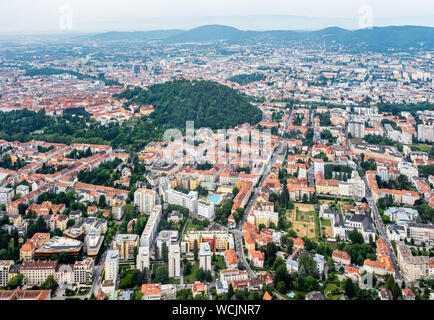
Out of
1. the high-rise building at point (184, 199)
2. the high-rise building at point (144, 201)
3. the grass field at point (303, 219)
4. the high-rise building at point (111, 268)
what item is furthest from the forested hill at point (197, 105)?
the high-rise building at point (111, 268)

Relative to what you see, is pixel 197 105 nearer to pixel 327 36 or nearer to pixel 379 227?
pixel 379 227

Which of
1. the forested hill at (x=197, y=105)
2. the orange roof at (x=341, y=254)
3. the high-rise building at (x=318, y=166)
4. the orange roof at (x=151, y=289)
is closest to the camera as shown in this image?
the orange roof at (x=151, y=289)

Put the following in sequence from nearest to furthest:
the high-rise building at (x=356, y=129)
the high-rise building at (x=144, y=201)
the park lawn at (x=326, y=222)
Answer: the park lawn at (x=326, y=222), the high-rise building at (x=144, y=201), the high-rise building at (x=356, y=129)

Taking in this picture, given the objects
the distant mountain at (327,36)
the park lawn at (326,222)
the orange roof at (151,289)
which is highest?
the distant mountain at (327,36)

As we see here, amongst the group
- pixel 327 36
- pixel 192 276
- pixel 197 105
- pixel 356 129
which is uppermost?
pixel 327 36

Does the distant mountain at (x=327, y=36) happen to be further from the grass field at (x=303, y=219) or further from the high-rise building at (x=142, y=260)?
the high-rise building at (x=142, y=260)

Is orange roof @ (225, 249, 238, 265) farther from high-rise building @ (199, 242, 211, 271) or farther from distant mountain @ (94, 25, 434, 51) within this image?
distant mountain @ (94, 25, 434, 51)

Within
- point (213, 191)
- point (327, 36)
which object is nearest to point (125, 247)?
point (213, 191)

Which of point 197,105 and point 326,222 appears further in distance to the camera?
point 197,105
